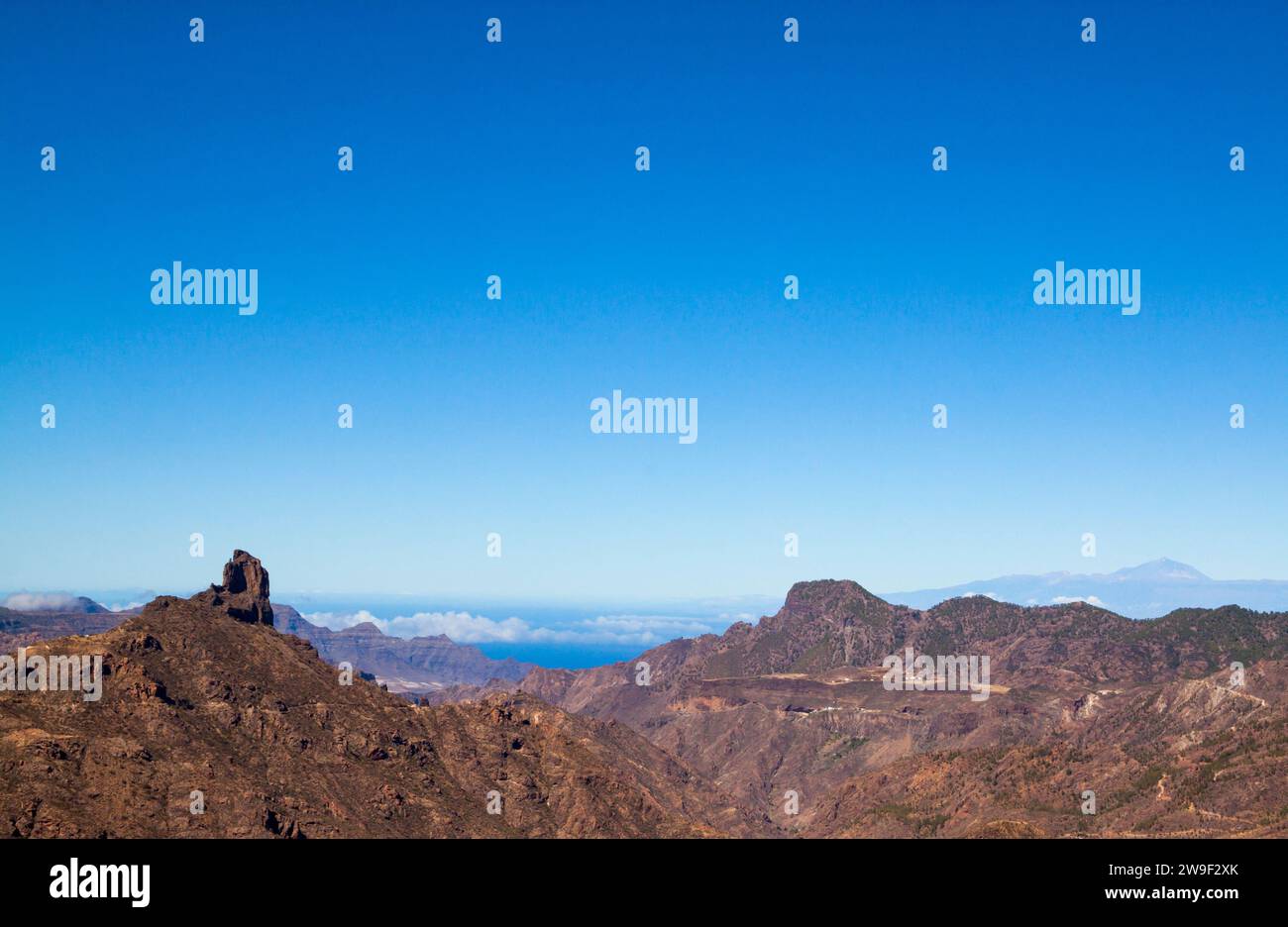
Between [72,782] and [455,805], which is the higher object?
[72,782]
